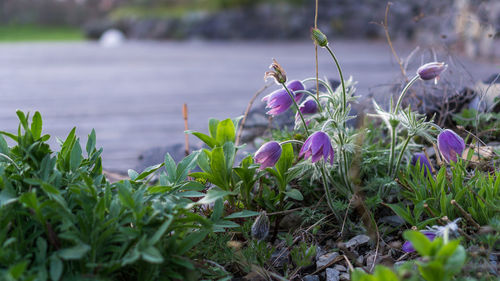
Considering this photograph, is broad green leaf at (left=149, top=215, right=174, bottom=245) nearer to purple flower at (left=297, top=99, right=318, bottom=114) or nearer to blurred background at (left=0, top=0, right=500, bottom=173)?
purple flower at (left=297, top=99, right=318, bottom=114)

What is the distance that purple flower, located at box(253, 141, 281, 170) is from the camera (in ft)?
3.61

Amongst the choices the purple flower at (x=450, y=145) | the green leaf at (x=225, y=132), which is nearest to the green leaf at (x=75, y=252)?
the green leaf at (x=225, y=132)

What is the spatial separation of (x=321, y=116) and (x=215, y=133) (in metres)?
0.30

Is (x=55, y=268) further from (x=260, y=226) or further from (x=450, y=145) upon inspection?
(x=450, y=145)

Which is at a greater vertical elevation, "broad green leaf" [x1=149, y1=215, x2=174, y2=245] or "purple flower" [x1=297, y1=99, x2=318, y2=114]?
"purple flower" [x1=297, y1=99, x2=318, y2=114]

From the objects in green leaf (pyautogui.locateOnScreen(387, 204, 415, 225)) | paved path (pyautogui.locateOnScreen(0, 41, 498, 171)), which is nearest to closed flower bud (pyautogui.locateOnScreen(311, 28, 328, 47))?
green leaf (pyautogui.locateOnScreen(387, 204, 415, 225))

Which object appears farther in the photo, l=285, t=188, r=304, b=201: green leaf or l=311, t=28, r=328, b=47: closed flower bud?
l=285, t=188, r=304, b=201: green leaf

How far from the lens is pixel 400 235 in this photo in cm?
124

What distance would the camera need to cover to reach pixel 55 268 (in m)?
0.80

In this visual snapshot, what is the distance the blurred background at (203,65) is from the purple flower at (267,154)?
0.73 m

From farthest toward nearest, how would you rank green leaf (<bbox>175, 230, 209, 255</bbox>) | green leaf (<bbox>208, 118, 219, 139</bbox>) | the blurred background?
1. the blurred background
2. green leaf (<bbox>208, 118, 219, 139</bbox>)
3. green leaf (<bbox>175, 230, 209, 255</bbox>)

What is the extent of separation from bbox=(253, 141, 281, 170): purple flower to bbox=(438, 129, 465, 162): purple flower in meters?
0.39

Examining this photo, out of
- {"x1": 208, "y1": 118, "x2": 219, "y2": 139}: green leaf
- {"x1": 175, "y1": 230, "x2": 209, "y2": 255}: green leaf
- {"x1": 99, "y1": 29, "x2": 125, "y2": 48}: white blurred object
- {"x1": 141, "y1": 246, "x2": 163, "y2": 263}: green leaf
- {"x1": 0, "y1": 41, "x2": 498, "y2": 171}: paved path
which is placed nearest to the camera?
{"x1": 141, "y1": 246, "x2": 163, "y2": 263}: green leaf

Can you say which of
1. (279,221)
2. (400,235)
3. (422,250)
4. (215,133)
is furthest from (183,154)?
(422,250)
